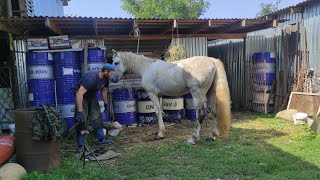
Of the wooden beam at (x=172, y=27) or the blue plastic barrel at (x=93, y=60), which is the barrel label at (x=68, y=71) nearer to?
the blue plastic barrel at (x=93, y=60)

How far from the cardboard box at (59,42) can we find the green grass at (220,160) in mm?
3421

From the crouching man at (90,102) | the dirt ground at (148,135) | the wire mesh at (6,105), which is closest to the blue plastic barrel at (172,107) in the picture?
the dirt ground at (148,135)

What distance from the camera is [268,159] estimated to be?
499cm

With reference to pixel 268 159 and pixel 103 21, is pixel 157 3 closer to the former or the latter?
pixel 103 21

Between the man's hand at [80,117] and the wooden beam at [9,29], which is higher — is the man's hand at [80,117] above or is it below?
below

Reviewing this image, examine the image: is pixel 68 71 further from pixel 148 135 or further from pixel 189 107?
pixel 189 107

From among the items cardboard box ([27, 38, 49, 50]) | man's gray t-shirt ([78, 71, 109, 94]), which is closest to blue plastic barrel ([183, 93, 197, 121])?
man's gray t-shirt ([78, 71, 109, 94])


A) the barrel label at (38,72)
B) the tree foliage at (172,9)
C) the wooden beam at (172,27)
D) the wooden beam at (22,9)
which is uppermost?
the tree foliage at (172,9)

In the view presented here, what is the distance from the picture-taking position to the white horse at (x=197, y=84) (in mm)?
6297

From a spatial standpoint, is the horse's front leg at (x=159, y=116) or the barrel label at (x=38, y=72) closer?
the horse's front leg at (x=159, y=116)

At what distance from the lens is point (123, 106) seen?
8219 millimetres

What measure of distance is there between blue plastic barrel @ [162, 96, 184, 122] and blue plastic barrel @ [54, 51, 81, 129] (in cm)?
272

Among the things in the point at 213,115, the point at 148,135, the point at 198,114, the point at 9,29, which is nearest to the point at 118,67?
the point at 148,135

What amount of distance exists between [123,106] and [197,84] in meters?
2.66
